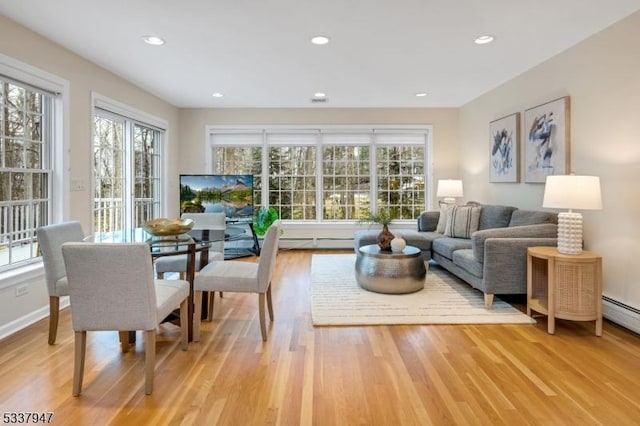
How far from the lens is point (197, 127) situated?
6.76 metres

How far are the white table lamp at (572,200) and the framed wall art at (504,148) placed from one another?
5.80 feet

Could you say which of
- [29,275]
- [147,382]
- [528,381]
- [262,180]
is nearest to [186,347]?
[147,382]

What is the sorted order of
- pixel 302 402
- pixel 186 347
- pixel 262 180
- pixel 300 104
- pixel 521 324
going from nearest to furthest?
pixel 302 402
pixel 186 347
pixel 521 324
pixel 300 104
pixel 262 180

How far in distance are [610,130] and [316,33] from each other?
2720mm

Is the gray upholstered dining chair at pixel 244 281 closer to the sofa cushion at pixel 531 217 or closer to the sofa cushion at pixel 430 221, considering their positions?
the sofa cushion at pixel 531 217

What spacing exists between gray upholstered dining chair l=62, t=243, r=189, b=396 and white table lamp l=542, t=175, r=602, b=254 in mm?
3064

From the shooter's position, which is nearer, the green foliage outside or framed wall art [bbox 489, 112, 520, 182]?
framed wall art [bbox 489, 112, 520, 182]

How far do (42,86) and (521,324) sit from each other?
4696 millimetres

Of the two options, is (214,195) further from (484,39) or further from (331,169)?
(484,39)

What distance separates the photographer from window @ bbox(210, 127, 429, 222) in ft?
22.6

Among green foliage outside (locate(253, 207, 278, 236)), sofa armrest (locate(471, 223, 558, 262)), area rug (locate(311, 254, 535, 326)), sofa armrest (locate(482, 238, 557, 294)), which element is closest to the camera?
area rug (locate(311, 254, 535, 326))

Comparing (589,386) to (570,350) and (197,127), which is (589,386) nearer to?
(570,350)

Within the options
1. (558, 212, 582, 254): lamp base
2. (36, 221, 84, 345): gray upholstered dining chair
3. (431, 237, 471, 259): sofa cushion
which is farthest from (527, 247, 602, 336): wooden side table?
(36, 221, 84, 345): gray upholstered dining chair

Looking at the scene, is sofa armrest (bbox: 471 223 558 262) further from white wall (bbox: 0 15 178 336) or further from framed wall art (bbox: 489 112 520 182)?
white wall (bbox: 0 15 178 336)
